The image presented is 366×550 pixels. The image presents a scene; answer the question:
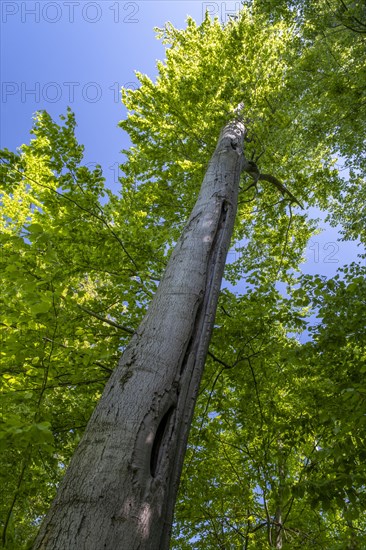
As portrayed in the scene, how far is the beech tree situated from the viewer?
1514 millimetres

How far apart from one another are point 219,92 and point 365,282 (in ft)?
17.5

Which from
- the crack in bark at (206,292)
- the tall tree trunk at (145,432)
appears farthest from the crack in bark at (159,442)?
the crack in bark at (206,292)

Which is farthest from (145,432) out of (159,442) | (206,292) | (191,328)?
(206,292)

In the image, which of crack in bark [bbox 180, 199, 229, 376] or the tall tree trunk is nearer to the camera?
the tall tree trunk

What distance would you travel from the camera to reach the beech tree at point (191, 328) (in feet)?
4.97

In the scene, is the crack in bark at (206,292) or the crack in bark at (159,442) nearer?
the crack in bark at (159,442)

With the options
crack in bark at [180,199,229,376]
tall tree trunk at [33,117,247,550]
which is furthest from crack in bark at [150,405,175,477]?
crack in bark at [180,199,229,376]

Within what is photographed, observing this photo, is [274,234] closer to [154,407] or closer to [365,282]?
[365,282]

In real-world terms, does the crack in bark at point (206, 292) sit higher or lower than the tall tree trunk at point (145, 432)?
higher

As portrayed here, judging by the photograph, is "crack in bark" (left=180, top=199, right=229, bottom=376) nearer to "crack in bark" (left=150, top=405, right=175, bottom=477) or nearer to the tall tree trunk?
the tall tree trunk

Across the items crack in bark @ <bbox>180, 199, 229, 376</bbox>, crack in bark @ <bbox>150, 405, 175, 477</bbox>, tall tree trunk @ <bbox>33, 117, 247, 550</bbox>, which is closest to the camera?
tall tree trunk @ <bbox>33, 117, 247, 550</bbox>

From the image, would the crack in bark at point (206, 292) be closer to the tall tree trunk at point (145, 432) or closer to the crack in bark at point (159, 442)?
the tall tree trunk at point (145, 432)

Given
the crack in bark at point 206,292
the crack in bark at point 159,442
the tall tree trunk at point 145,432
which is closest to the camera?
the tall tree trunk at point 145,432

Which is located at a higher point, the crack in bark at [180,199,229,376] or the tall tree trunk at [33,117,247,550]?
the crack in bark at [180,199,229,376]
